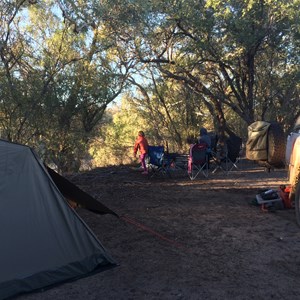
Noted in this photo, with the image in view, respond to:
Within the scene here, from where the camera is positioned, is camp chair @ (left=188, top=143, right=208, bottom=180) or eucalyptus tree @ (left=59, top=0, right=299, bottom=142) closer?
camp chair @ (left=188, top=143, right=208, bottom=180)

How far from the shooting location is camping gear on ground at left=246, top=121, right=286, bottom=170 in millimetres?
7094

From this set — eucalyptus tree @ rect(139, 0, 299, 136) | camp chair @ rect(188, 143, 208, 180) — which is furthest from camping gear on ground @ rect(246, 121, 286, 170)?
eucalyptus tree @ rect(139, 0, 299, 136)

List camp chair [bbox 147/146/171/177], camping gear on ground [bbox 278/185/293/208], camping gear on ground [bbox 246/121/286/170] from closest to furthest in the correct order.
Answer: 1. camping gear on ground [bbox 278/185/293/208]
2. camping gear on ground [bbox 246/121/286/170]
3. camp chair [bbox 147/146/171/177]

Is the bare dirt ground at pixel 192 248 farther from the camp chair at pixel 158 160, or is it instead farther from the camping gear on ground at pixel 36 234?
the camp chair at pixel 158 160

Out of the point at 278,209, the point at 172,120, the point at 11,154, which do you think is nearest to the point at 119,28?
the point at 172,120

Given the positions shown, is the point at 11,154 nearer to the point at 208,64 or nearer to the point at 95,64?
the point at 95,64

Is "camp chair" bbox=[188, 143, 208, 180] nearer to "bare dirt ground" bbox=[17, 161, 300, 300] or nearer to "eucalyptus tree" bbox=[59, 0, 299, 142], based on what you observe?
"bare dirt ground" bbox=[17, 161, 300, 300]

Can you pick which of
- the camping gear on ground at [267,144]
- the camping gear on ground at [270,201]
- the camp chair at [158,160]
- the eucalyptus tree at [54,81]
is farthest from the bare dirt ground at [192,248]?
the eucalyptus tree at [54,81]

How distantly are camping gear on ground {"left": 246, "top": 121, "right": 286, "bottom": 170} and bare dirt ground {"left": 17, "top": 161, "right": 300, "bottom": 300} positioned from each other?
36.1 inches

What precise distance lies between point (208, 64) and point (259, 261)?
39.7 feet

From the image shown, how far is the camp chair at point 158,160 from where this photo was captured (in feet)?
36.5

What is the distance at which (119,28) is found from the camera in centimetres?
1359

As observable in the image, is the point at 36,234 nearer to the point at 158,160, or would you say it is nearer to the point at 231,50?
the point at 158,160

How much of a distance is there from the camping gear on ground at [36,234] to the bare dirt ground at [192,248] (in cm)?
17
